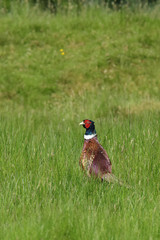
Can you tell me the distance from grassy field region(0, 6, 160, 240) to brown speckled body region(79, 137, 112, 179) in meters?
0.11

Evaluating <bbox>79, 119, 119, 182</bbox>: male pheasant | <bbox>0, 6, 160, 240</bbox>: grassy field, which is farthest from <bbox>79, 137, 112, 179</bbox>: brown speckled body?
<bbox>0, 6, 160, 240</bbox>: grassy field

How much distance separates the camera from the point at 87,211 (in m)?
3.23

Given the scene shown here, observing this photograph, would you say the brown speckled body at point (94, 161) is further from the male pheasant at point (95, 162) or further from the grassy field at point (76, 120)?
the grassy field at point (76, 120)

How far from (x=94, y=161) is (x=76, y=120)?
346 centimetres

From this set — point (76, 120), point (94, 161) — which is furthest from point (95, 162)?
point (76, 120)

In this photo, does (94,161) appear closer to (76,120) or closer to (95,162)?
(95,162)

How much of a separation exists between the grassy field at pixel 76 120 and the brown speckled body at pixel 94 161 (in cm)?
11

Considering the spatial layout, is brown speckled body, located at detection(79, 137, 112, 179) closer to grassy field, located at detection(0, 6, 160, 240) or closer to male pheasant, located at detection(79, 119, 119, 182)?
male pheasant, located at detection(79, 119, 119, 182)

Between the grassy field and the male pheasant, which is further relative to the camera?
the male pheasant

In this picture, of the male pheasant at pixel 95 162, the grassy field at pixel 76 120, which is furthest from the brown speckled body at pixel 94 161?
the grassy field at pixel 76 120

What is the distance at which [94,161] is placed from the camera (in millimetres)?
3879

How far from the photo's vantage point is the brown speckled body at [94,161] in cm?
383

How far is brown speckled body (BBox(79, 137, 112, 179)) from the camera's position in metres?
3.83

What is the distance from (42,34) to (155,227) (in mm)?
10260
